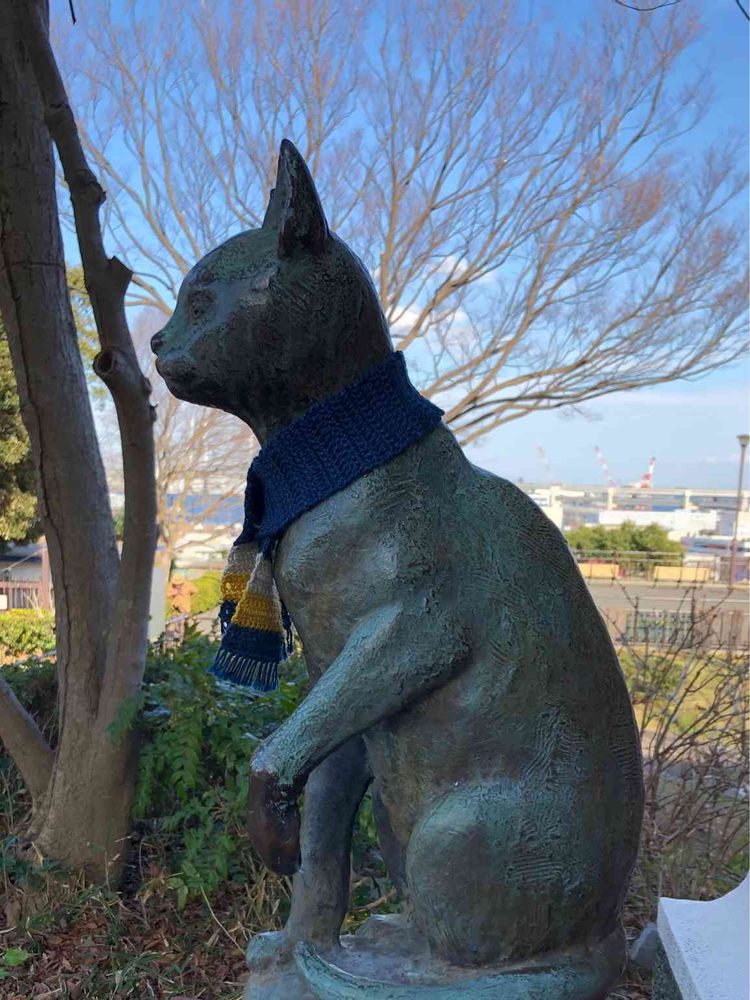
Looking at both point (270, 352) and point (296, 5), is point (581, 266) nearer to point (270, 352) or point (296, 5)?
point (296, 5)

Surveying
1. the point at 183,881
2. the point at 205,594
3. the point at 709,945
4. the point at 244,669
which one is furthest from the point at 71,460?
the point at 205,594

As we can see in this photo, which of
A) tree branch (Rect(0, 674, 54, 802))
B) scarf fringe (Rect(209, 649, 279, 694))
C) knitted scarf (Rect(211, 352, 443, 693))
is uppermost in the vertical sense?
knitted scarf (Rect(211, 352, 443, 693))

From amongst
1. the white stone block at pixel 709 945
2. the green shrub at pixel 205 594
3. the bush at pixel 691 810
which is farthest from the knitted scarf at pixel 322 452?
the green shrub at pixel 205 594

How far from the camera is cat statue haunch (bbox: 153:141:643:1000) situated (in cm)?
107

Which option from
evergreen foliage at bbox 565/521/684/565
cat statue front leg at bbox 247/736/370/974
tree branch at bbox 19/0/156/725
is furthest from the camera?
evergreen foliage at bbox 565/521/684/565

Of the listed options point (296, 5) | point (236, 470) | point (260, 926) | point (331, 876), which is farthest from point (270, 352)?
point (236, 470)

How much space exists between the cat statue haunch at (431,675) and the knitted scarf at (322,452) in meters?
0.03

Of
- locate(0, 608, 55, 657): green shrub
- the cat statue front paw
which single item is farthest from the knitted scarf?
locate(0, 608, 55, 657): green shrub

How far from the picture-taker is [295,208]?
3.49 feet

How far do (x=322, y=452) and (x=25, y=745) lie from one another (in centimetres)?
274

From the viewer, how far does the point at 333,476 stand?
44.8 inches

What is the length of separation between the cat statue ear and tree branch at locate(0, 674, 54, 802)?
2.80m

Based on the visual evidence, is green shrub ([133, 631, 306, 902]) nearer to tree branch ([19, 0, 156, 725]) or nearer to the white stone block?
tree branch ([19, 0, 156, 725])

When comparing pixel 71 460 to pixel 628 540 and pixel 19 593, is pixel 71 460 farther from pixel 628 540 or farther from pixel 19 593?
pixel 628 540
